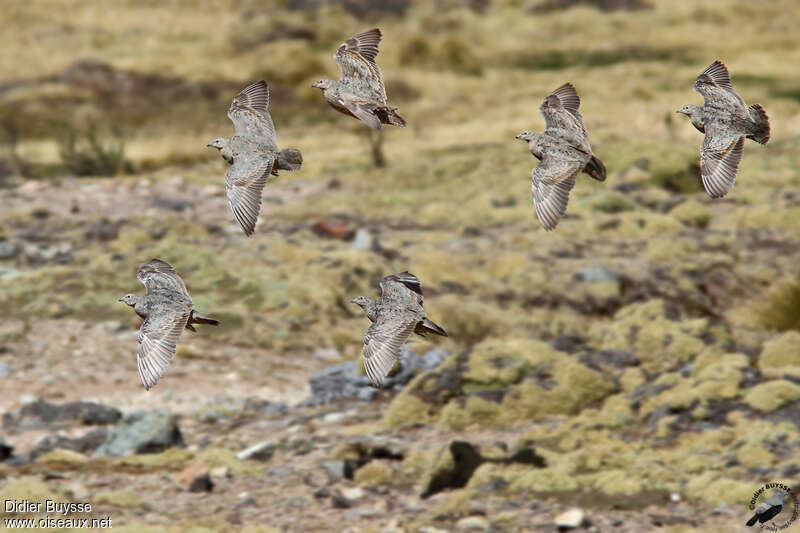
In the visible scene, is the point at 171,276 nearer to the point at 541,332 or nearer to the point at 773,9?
the point at 541,332

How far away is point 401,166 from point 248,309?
9833 mm

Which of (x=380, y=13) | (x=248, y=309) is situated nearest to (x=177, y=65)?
(x=380, y=13)

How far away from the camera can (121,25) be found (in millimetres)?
48594

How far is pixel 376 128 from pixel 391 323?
1.24 m

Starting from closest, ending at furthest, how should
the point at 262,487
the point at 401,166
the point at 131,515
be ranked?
the point at 131,515 < the point at 262,487 < the point at 401,166

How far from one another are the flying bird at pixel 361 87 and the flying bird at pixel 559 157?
975 millimetres

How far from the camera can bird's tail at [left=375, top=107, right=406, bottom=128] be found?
23.9 ft

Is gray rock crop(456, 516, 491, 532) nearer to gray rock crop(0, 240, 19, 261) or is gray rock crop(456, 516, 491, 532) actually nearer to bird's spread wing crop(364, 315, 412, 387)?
bird's spread wing crop(364, 315, 412, 387)

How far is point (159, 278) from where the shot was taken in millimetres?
7906

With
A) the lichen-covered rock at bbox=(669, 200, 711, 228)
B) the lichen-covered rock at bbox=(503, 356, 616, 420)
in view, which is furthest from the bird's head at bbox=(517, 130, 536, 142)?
the lichen-covered rock at bbox=(669, 200, 711, 228)

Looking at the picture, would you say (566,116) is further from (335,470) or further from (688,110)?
(335,470)

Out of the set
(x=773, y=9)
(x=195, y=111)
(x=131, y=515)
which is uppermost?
(x=773, y=9)

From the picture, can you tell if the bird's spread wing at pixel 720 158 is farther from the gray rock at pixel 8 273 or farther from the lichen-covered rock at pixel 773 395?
the gray rock at pixel 8 273

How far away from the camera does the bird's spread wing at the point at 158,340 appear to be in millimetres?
6819
